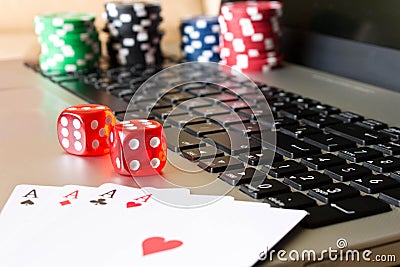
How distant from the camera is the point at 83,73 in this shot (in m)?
1.43

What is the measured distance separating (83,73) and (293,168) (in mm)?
701

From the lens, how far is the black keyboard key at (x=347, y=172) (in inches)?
31.2

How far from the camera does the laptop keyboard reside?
2.43 feet

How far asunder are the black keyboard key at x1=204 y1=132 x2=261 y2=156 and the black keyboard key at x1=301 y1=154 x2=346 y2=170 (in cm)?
8

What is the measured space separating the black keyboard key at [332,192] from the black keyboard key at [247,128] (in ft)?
0.75

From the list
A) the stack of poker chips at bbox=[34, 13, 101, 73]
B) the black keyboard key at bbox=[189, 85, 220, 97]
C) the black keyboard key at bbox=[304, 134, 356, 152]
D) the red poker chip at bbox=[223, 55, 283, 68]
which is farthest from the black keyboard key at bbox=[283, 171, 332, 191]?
the stack of poker chips at bbox=[34, 13, 101, 73]

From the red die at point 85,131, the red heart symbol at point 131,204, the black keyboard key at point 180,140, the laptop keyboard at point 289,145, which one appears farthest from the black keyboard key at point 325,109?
the red heart symbol at point 131,204

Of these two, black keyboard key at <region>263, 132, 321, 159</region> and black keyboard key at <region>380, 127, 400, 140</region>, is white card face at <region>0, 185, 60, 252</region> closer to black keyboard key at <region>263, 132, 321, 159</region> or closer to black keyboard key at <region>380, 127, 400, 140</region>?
black keyboard key at <region>263, 132, 321, 159</region>

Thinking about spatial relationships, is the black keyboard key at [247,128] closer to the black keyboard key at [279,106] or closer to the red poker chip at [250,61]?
the black keyboard key at [279,106]

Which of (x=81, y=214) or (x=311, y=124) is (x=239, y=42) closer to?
(x=311, y=124)

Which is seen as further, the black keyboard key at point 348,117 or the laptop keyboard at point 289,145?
the black keyboard key at point 348,117

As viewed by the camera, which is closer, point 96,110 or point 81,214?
point 81,214

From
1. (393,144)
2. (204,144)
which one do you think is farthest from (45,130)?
(393,144)

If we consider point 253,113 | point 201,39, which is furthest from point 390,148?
point 201,39
